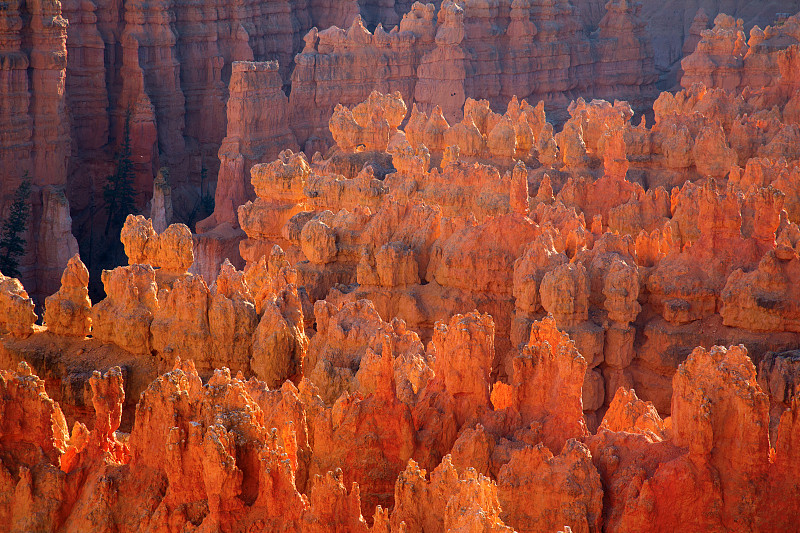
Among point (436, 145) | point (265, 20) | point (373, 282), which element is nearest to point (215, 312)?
point (373, 282)

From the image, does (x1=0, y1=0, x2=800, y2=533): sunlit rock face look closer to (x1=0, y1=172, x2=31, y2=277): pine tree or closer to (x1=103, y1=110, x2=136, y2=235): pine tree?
(x1=0, y1=172, x2=31, y2=277): pine tree

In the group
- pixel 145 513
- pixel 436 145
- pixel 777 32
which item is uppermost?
pixel 777 32

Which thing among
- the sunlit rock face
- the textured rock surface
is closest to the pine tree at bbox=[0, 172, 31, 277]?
the sunlit rock face

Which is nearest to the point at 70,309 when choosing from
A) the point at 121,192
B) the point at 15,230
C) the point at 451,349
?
the point at 451,349

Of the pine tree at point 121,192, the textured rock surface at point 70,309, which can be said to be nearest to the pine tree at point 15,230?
the pine tree at point 121,192

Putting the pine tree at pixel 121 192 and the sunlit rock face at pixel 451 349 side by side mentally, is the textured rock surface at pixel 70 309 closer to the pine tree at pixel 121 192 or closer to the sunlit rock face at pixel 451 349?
the sunlit rock face at pixel 451 349

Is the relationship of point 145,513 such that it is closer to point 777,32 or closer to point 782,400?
point 782,400
